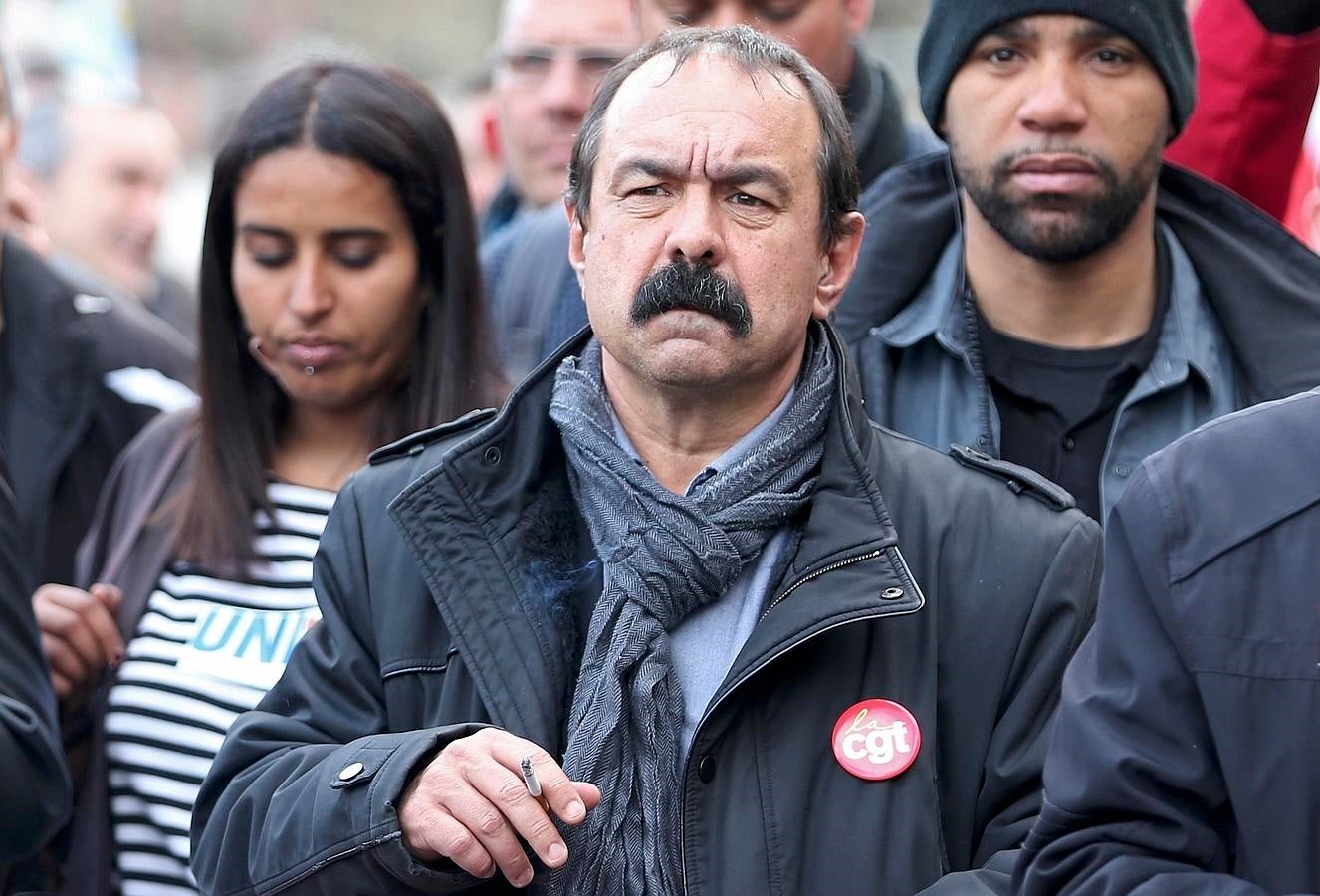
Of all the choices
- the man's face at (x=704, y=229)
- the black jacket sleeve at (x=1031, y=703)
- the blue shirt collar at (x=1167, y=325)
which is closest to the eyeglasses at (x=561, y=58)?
the blue shirt collar at (x=1167, y=325)

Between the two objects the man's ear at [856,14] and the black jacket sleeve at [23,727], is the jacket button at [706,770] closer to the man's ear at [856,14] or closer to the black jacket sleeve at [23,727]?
the black jacket sleeve at [23,727]

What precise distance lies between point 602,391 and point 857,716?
0.66m

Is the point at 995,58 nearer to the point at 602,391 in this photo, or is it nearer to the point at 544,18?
the point at 602,391

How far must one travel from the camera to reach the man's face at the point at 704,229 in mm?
2895

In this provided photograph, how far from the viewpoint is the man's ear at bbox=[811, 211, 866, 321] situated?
10.2ft

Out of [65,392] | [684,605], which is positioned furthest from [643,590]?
[65,392]

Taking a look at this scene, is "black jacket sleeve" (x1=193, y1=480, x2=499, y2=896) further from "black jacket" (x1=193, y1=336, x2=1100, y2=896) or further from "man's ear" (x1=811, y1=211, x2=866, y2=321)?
"man's ear" (x1=811, y1=211, x2=866, y2=321)

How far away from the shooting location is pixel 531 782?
2500mm

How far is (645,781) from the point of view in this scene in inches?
107

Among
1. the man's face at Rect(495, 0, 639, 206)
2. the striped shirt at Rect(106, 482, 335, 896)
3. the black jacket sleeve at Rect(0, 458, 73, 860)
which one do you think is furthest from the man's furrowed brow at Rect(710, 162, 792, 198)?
the man's face at Rect(495, 0, 639, 206)

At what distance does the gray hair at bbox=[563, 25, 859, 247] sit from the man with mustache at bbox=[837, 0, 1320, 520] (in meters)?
0.55

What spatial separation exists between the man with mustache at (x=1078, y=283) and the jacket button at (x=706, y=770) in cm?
105

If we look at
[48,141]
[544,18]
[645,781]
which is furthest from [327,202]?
[48,141]

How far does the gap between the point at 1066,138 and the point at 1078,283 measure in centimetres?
26
